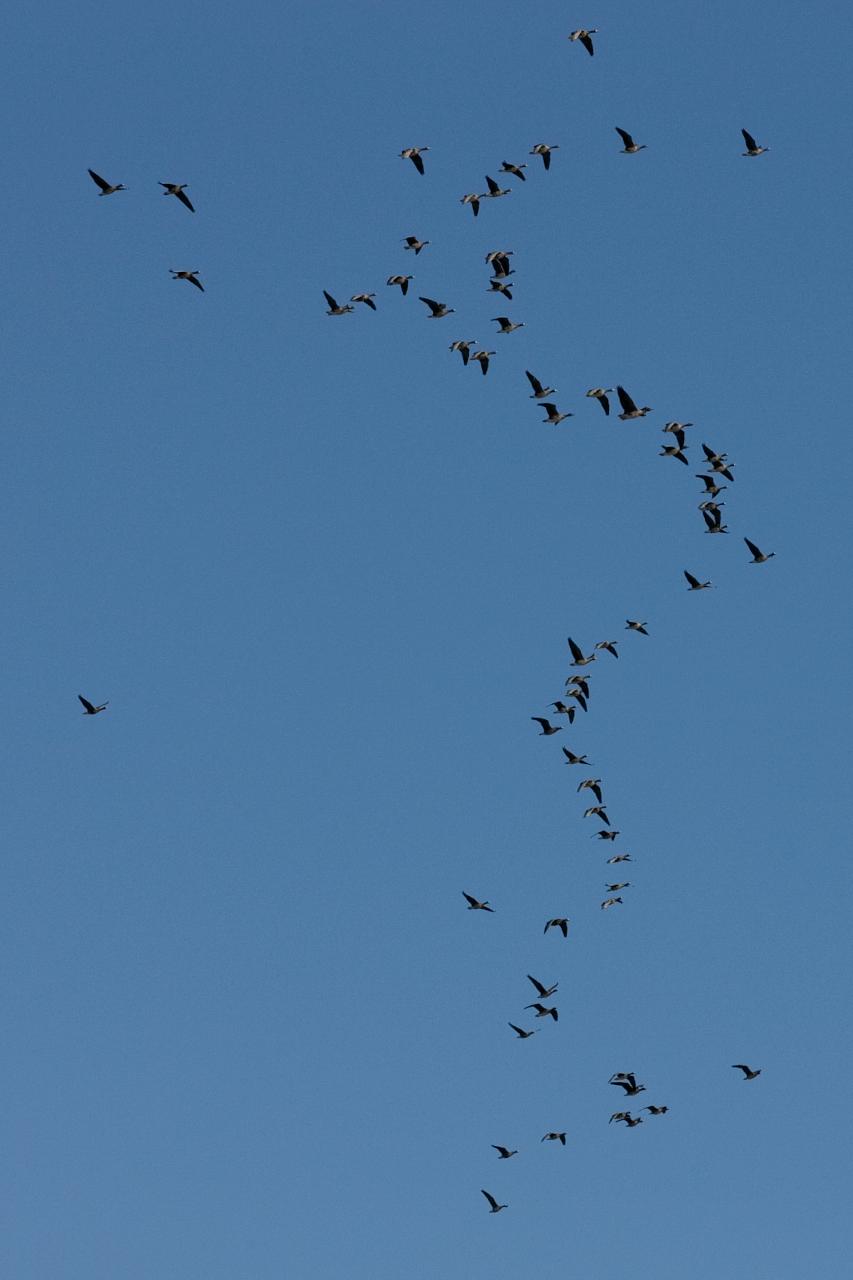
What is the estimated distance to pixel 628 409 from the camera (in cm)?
13600

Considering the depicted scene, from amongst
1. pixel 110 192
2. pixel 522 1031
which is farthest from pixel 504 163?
pixel 522 1031

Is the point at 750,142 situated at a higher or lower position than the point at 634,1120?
higher

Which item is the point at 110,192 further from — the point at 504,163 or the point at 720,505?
the point at 720,505

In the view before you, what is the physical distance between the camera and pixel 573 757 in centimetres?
14800

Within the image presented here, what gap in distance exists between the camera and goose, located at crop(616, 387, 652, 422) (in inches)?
5330

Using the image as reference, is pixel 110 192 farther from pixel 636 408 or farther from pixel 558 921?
pixel 558 921

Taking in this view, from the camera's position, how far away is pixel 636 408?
447ft

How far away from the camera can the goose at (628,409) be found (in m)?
135

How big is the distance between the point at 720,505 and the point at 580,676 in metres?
10.7

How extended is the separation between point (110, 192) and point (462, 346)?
18.8 metres

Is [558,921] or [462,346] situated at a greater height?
[462,346]

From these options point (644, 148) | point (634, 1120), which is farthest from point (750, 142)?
point (634, 1120)

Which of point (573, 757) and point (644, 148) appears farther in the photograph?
point (573, 757)

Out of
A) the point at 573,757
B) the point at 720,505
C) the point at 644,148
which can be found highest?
the point at 644,148
